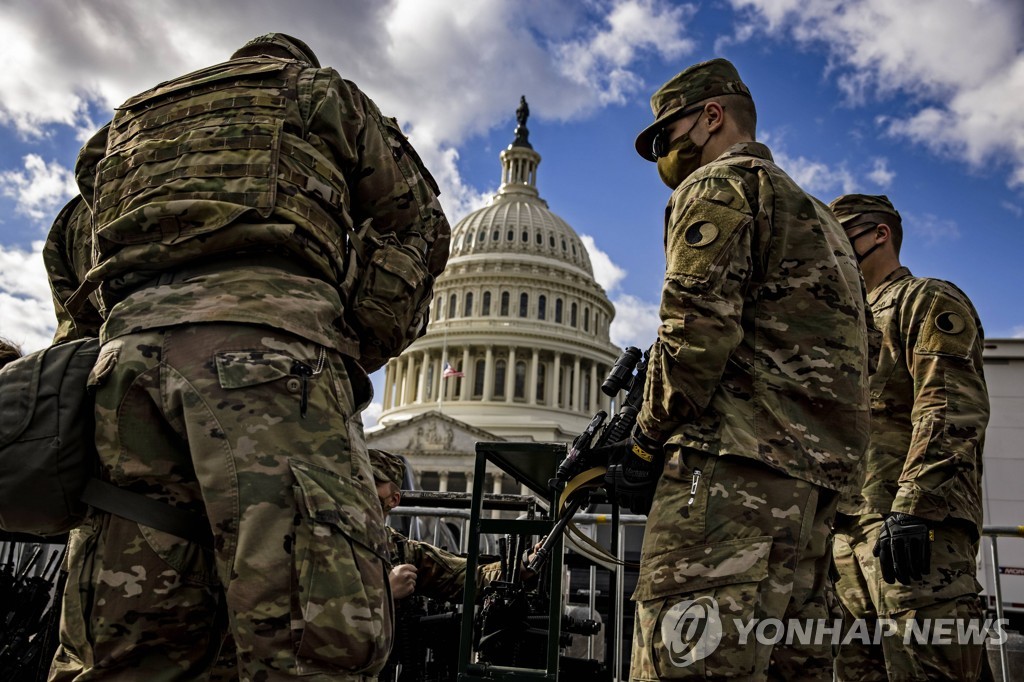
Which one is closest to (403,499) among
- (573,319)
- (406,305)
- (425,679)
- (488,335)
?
(425,679)

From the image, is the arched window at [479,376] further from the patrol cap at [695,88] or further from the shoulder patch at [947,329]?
the patrol cap at [695,88]

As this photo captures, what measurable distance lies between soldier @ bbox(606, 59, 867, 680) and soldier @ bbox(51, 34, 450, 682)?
2.86 feet

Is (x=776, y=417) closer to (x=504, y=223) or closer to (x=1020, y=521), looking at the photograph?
(x=1020, y=521)

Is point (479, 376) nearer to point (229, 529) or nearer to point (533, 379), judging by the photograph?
point (533, 379)

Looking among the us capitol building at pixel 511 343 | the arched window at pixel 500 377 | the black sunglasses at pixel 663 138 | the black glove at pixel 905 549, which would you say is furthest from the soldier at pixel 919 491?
the arched window at pixel 500 377

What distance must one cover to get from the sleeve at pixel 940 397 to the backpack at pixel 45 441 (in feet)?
11.3

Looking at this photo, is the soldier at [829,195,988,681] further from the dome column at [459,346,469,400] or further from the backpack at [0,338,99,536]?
the dome column at [459,346,469,400]

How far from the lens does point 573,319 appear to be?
75.1 m

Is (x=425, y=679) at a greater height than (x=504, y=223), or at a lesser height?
lesser

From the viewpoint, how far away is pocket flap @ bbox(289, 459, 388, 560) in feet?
6.80

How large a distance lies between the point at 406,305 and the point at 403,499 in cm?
406

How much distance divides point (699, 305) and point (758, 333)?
29 cm

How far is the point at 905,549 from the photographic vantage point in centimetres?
376

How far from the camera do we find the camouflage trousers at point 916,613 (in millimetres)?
3766
